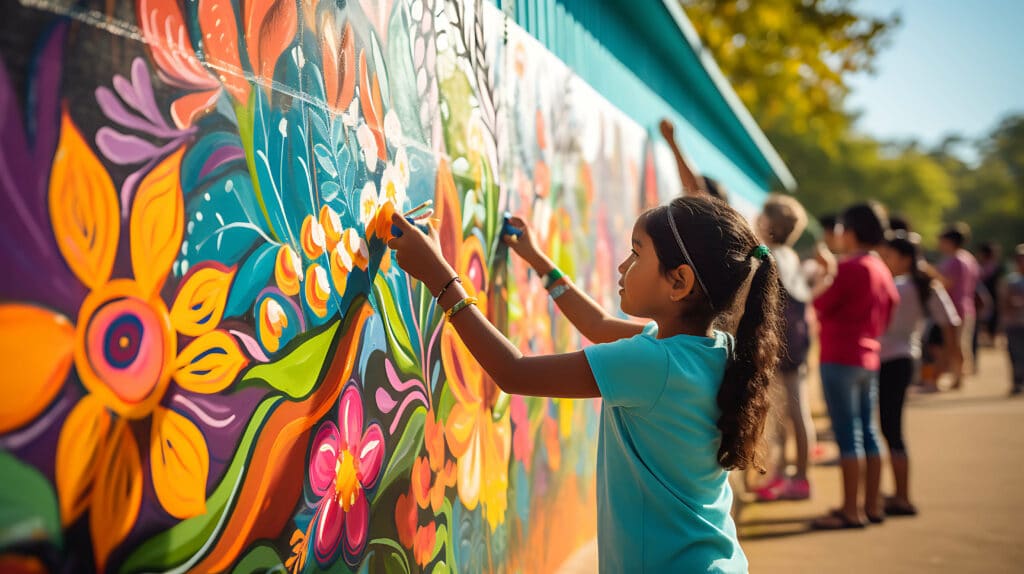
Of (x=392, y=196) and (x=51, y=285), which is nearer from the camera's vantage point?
(x=51, y=285)

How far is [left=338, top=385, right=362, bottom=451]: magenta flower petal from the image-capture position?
224 centimetres

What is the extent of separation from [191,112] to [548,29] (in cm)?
275

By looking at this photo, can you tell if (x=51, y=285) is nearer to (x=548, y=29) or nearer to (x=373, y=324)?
(x=373, y=324)

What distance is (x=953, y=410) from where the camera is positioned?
1072 centimetres

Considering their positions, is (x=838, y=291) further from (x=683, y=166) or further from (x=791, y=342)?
(x=683, y=166)

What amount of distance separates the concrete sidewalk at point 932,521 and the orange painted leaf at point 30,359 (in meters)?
4.28

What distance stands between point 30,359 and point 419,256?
45.2 inches

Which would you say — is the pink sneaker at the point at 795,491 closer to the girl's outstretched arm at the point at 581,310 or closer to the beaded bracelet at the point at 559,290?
the girl's outstretched arm at the point at 581,310

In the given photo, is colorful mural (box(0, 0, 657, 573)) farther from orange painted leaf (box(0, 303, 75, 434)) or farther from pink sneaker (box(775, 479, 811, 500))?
pink sneaker (box(775, 479, 811, 500))

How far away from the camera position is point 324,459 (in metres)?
2.15

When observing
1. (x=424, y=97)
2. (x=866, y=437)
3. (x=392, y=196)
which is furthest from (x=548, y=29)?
(x=866, y=437)

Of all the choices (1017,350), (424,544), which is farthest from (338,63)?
(1017,350)

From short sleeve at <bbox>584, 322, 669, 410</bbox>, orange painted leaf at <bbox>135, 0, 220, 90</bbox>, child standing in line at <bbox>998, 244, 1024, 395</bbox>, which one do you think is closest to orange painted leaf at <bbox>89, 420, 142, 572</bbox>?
orange painted leaf at <bbox>135, 0, 220, 90</bbox>

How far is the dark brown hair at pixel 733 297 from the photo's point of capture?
2.25 metres
